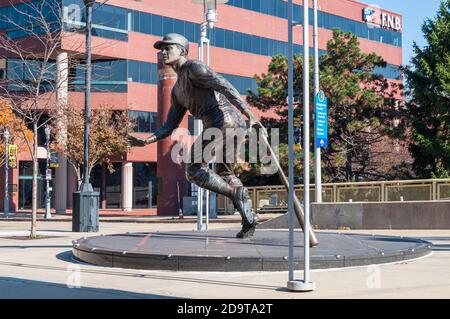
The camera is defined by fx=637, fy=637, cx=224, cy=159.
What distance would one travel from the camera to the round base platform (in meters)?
9.36

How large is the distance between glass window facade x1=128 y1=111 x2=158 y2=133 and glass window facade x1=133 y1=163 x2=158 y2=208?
10.9ft

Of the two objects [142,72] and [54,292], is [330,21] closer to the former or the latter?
[142,72]

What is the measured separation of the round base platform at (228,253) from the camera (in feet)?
30.7

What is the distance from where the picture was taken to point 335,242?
40.5 feet

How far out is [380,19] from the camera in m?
64.0

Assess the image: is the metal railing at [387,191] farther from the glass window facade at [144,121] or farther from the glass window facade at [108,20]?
the glass window facade at [108,20]

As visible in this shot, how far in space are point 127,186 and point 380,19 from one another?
32164 mm

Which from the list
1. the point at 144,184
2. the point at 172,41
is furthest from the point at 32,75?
the point at 144,184

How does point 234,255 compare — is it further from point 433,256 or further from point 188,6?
point 188,6

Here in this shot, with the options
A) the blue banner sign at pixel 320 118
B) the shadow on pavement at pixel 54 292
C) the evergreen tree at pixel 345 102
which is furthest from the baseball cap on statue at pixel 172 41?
the evergreen tree at pixel 345 102

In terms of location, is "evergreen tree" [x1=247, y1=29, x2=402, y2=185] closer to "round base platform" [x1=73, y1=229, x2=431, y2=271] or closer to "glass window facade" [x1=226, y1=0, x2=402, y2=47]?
"glass window facade" [x1=226, y1=0, x2=402, y2=47]

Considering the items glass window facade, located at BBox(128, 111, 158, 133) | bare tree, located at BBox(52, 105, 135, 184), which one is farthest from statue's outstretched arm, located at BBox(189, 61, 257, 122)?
glass window facade, located at BBox(128, 111, 158, 133)

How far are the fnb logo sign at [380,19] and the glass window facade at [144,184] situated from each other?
27.6m

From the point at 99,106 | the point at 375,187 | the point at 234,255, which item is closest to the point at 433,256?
the point at 234,255
